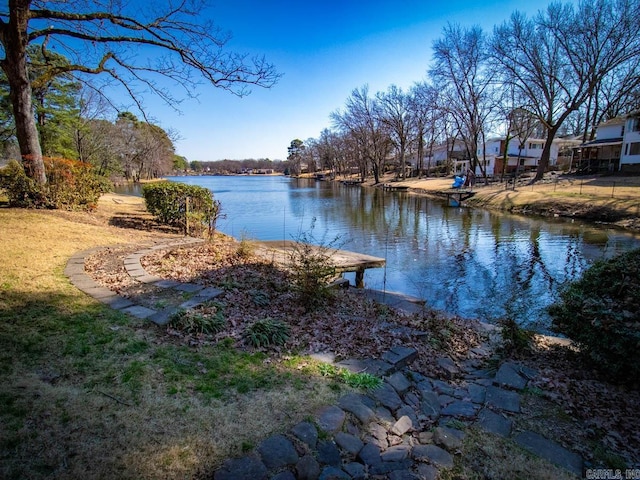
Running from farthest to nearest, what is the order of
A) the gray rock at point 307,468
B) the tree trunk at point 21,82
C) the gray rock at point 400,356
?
the tree trunk at point 21,82, the gray rock at point 400,356, the gray rock at point 307,468

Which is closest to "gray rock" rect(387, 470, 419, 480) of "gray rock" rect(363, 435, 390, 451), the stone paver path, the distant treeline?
the stone paver path

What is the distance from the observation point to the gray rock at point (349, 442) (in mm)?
2418

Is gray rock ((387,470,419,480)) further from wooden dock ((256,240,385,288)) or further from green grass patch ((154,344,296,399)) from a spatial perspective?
wooden dock ((256,240,385,288))

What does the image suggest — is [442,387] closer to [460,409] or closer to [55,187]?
[460,409]

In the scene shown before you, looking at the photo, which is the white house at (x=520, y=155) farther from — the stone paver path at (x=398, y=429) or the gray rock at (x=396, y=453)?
the gray rock at (x=396, y=453)

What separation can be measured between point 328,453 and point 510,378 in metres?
2.39

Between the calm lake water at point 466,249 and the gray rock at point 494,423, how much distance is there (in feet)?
9.84

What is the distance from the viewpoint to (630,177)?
26047 millimetres

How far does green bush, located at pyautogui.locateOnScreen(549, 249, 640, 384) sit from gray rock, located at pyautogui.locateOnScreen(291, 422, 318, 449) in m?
3.09

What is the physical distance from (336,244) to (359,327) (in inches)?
324

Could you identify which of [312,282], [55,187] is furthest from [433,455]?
[55,187]

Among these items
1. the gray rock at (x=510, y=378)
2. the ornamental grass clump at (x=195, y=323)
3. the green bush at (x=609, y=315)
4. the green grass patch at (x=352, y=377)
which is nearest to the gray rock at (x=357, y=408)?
the green grass patch at (x=352, y=377)

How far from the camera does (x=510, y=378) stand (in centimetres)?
364

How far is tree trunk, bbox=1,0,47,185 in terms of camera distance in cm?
844
